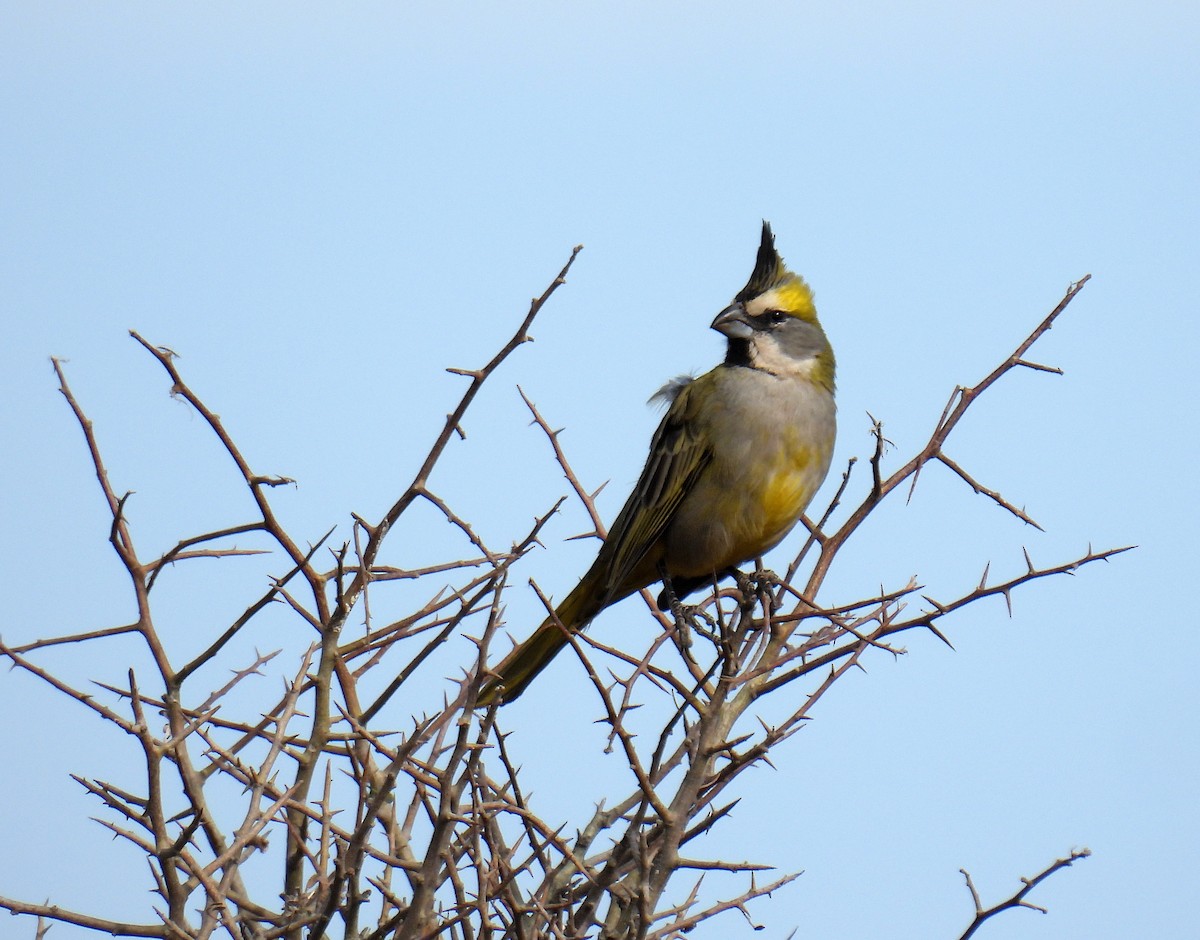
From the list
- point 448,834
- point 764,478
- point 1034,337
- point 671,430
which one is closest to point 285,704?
point 448,834

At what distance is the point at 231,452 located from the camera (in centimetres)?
274

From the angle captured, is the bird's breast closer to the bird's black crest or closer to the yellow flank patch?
the yellow flank patch

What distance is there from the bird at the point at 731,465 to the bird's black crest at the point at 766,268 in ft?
0.11

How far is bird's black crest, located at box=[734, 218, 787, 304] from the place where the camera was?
17.8 feet

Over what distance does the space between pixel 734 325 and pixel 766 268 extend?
35cm

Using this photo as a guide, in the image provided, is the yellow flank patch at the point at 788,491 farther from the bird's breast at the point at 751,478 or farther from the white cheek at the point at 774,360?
the white cheek at the point at 774,360

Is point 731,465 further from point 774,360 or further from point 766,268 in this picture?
point 766,268

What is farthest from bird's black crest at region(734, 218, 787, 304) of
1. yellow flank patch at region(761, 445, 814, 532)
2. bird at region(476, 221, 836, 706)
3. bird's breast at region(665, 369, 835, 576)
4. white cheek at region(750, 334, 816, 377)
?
yellow flank patch at region(761, 445, 814, 532)

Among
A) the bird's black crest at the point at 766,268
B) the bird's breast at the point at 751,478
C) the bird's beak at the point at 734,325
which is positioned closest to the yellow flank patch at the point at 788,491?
the bird's breast at the point at 751,478

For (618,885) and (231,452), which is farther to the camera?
(231,452)

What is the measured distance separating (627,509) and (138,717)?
3.05m

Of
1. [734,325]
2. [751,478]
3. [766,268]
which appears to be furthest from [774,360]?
[751,478]

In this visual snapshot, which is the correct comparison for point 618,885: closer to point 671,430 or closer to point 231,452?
point 231,452

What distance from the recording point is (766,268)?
5.44 m
